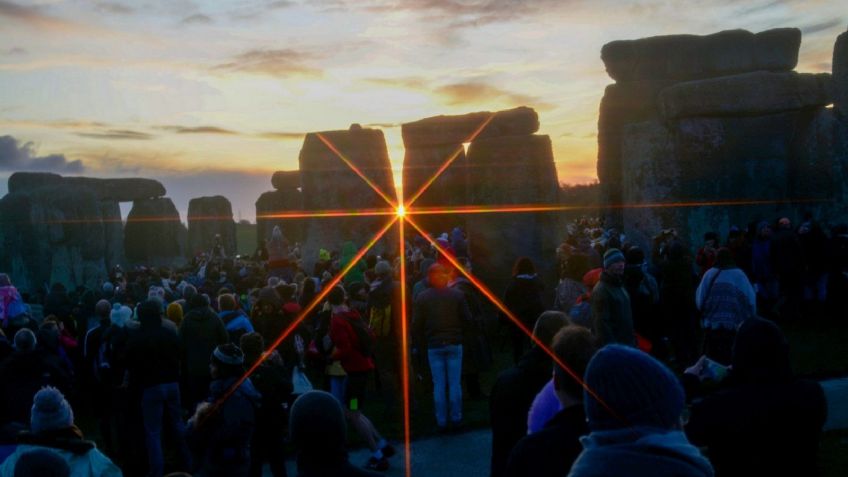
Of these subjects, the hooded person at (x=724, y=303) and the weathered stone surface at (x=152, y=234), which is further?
the weathered stone surface at (x=152, y=234)

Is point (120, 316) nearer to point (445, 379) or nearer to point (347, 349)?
point (347, 349)

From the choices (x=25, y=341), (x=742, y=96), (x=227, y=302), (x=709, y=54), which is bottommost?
(x=25, y=341)

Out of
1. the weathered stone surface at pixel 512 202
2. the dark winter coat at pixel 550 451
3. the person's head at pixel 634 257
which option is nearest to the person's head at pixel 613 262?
the person's head at pixel 634 257

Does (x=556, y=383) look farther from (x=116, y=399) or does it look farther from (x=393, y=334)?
(x=393, y=334)

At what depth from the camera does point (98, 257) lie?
98.8 ft

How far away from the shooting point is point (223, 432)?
6.90m

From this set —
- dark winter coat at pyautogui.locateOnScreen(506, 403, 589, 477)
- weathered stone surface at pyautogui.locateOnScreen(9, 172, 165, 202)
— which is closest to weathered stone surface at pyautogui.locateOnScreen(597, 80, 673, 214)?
weathered stone surface at pyautogui.locateOnScreen(9, 172, 165, 202)

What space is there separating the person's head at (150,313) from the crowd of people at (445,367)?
1 cm

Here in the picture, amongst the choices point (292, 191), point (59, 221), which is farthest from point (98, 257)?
point (292, 191)

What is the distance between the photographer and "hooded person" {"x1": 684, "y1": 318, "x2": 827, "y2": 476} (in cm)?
456

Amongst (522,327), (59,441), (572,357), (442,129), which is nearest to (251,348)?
(59,441)

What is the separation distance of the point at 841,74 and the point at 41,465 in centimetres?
1679

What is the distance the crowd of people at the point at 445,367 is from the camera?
411 centimetres

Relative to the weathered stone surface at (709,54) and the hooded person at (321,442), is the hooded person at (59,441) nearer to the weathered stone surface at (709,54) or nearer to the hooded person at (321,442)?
the hooded person at (321,442)
